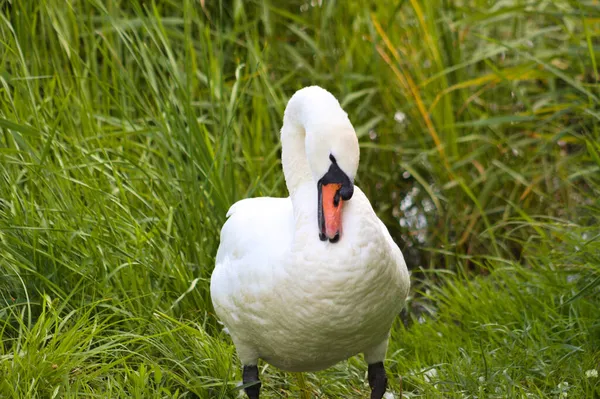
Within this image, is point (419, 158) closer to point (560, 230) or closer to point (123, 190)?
point (560, 230)

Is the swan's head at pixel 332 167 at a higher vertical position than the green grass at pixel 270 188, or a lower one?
higher

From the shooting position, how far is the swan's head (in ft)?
9.32

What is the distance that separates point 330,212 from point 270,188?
209 centimetres

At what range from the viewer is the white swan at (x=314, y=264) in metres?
2.87

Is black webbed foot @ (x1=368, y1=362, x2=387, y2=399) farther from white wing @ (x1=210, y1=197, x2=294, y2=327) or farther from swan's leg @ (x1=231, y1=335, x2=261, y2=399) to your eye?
white wing @ (x1=210, y1=197, x2=294, y2=327)

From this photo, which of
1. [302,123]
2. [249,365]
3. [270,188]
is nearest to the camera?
[302,123]

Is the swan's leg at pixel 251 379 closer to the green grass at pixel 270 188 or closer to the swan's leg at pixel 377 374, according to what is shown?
the green grass at pixel 270 188

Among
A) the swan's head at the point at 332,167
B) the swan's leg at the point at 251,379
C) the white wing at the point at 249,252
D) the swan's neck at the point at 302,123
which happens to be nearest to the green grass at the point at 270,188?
the swan's leg at the point at 251,379

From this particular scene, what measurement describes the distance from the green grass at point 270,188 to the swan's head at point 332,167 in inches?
33.5

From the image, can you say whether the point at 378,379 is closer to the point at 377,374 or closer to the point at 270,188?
the point at 377,374

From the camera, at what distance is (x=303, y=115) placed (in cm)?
306

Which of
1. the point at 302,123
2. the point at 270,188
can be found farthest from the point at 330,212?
the point at 270,188

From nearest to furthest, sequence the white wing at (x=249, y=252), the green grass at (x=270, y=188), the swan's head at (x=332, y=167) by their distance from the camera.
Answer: the swan's head at (x=332, y=167), the white wing at (x=249, y=252), the green grass at (x=270, y=188)

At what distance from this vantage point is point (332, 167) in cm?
287
